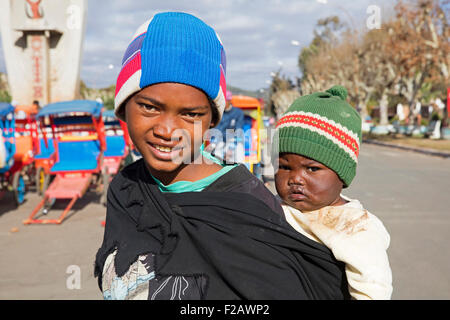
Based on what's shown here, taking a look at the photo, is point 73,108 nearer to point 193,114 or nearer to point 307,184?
point 307,184

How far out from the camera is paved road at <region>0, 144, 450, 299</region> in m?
3.78

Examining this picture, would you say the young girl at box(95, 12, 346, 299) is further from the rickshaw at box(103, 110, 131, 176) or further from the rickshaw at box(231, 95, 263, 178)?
the rickshaw at box(103, 110, 131, 176)

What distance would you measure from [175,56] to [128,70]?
16 cm

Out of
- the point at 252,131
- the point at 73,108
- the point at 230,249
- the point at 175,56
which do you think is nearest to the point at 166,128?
the point at 175,56

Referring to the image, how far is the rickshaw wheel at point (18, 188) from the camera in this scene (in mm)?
7234

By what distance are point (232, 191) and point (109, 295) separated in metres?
0.45

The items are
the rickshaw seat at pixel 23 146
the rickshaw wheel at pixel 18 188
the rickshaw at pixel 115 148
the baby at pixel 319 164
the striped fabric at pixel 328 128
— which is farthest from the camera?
the rickshaw at pixel 115 148

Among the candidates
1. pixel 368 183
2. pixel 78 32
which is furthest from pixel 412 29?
pixel 78 32

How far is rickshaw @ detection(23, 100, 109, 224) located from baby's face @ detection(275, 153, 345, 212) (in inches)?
211

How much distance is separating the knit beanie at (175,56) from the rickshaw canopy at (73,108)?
21.8 ft

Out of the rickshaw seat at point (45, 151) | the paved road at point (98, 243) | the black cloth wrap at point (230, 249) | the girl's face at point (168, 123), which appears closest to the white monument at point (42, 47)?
the rickshaw seat at point (45, 151)

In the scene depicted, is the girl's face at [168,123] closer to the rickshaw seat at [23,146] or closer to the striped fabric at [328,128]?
the striped fabric at [328,128]

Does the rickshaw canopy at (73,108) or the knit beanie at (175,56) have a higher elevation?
the knit beanie at (175,56)
